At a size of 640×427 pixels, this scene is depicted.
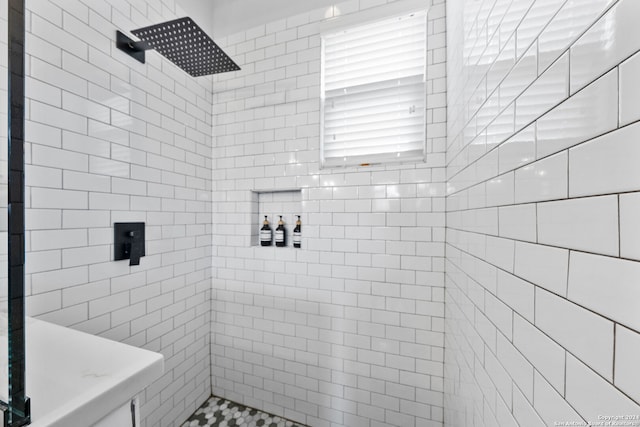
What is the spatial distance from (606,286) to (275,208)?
1.83 metres

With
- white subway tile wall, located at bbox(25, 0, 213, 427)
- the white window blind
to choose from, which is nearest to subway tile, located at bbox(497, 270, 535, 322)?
the white window blind

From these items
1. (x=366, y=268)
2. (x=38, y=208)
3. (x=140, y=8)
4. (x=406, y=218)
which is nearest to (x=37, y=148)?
(x=38, y=208)

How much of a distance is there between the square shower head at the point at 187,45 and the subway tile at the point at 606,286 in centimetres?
137

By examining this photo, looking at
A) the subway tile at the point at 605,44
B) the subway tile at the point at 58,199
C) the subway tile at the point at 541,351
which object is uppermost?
the subway tile at the point at 605,44

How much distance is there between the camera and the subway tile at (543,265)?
15.6 inches

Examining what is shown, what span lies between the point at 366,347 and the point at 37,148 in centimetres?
191

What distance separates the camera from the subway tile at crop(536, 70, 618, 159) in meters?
0.30

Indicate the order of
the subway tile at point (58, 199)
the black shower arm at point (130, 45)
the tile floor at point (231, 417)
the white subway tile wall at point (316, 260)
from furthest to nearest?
the tile floor at point (231, 417)
the white subway tile wall at point (316, 260)
the black shower arm at point (130, 45)
the subway tile at point (58, 199)

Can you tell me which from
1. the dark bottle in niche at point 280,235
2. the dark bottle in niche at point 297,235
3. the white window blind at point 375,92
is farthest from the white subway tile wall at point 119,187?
the white window blind at point 375,92

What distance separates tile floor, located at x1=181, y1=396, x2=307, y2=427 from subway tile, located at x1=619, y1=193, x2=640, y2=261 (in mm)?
2095

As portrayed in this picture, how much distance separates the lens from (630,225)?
28 centimetres

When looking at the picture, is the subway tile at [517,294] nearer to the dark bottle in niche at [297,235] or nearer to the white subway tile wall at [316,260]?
the white subway tile wall at [316,260]

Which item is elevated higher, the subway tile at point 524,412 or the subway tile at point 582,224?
the subway tile at point 582,224

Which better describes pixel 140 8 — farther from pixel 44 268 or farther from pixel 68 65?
pixel 44 268
